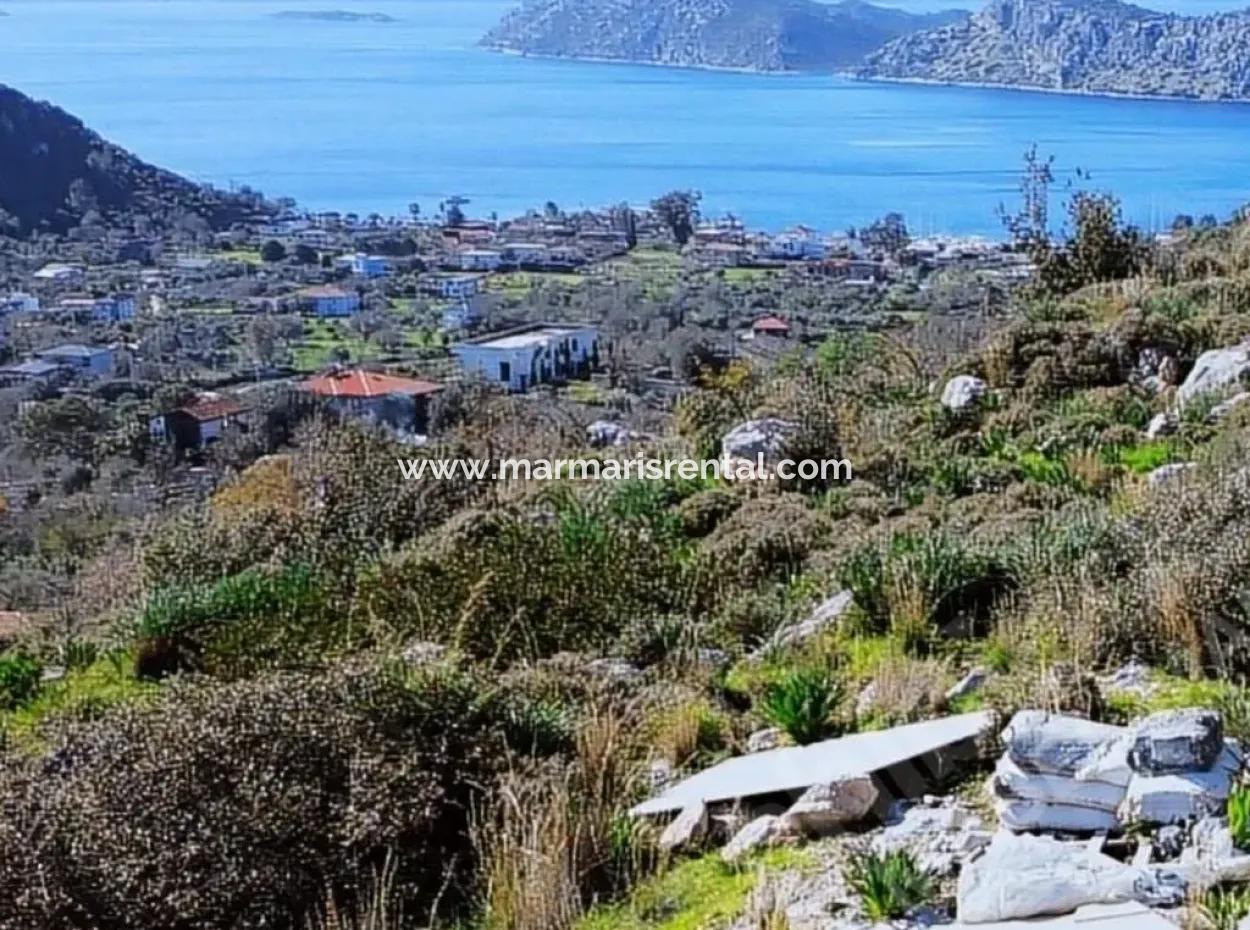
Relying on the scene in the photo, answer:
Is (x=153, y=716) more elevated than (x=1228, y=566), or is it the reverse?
(x=1228, y=566)

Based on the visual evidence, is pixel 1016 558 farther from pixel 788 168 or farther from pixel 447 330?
pixel 788 168

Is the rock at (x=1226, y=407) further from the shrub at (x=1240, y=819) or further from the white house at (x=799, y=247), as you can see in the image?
the white house at (x=799, y=247)

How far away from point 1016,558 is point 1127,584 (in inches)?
33.3

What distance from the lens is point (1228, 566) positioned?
14.9 ft

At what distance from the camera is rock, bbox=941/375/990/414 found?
9.40 m

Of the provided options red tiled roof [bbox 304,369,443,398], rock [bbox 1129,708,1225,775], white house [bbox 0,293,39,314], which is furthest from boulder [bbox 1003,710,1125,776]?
white house [bbox 0,293,39,314]

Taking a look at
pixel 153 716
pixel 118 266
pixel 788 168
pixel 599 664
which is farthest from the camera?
pixel 788 168

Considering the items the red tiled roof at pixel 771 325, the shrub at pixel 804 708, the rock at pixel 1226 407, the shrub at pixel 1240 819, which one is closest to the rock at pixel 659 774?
the shrub at pixel 804 708

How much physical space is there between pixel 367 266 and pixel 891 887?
133ft

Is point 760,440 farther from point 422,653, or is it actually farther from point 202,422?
point 202,422

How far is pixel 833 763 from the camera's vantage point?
3986mm

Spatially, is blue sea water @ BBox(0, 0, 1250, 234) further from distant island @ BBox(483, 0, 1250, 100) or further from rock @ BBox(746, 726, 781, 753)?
rock @ BBox(746, 726, 781, 753)

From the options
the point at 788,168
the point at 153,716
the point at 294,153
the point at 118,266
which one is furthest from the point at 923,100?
the point at 153,716

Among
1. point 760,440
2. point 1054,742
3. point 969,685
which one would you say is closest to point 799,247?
point 760,440
